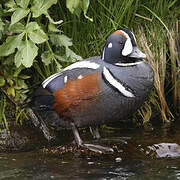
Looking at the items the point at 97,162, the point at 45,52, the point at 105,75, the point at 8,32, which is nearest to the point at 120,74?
the point at 105,75

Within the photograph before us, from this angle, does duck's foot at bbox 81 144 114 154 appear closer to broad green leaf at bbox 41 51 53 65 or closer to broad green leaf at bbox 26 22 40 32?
broad green leaf at bbox 41 51 53 65

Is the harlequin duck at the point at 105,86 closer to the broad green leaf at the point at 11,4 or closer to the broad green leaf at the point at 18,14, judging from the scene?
the broad green leaf at the point at 18,14

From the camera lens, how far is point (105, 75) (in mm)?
4160

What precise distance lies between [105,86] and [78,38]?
128cm

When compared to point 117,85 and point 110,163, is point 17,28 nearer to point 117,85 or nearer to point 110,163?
point 117,85

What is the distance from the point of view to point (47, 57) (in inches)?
196

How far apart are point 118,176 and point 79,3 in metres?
1.86

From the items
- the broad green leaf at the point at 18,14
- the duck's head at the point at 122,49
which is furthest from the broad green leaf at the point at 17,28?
the duck's head at the point at 122,49

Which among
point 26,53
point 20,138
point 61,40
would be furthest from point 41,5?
point 20,138

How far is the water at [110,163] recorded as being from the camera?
380cm

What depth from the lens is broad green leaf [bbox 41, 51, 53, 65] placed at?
194 inches

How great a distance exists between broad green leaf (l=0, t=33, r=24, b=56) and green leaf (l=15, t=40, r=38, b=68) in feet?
0.20

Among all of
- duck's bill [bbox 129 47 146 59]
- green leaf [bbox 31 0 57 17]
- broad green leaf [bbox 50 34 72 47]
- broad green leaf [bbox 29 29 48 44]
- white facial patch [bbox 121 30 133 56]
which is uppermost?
green leaf [bbox 31 0 57 17]

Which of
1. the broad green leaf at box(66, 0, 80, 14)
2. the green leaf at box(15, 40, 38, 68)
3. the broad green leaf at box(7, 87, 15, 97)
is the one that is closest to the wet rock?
the broad green leaf at box(7, 87, 15, 97)
